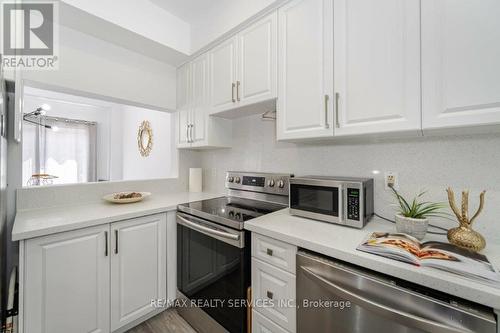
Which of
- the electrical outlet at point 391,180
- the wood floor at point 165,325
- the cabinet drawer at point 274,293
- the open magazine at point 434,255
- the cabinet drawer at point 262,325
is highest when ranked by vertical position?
the electrical outlet at point 391,180

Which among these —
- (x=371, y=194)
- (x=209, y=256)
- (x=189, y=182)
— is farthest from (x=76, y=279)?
(x=371, y=194)

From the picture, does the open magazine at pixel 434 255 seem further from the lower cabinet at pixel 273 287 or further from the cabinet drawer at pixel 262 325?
the cabinet drawer at pixel 262 325

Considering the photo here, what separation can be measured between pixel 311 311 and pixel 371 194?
2.58 feet

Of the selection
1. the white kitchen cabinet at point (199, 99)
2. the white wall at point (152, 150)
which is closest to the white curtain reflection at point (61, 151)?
the white wall at point (152, 150)

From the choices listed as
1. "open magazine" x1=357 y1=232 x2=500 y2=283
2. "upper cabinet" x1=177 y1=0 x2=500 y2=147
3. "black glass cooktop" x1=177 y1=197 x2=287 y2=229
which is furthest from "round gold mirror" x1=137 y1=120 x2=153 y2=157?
"open magazine" x1=357 y1=232 x2=500 y2=283

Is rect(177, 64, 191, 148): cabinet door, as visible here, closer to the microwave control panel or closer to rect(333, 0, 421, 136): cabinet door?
rect(333, 0, 421, 136): cabinet door

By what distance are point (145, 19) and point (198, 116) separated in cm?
92

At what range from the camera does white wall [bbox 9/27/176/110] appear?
1656 mm

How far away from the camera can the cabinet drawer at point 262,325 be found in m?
1.14

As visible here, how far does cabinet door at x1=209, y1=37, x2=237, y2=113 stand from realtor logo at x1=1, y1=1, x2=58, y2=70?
3.76 feet

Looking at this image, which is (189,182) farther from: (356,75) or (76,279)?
(356,75)

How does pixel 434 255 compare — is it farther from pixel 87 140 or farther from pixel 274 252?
pixel 87 140

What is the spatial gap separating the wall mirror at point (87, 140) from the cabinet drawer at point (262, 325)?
8.55 ft

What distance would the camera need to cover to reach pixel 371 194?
134 cm
